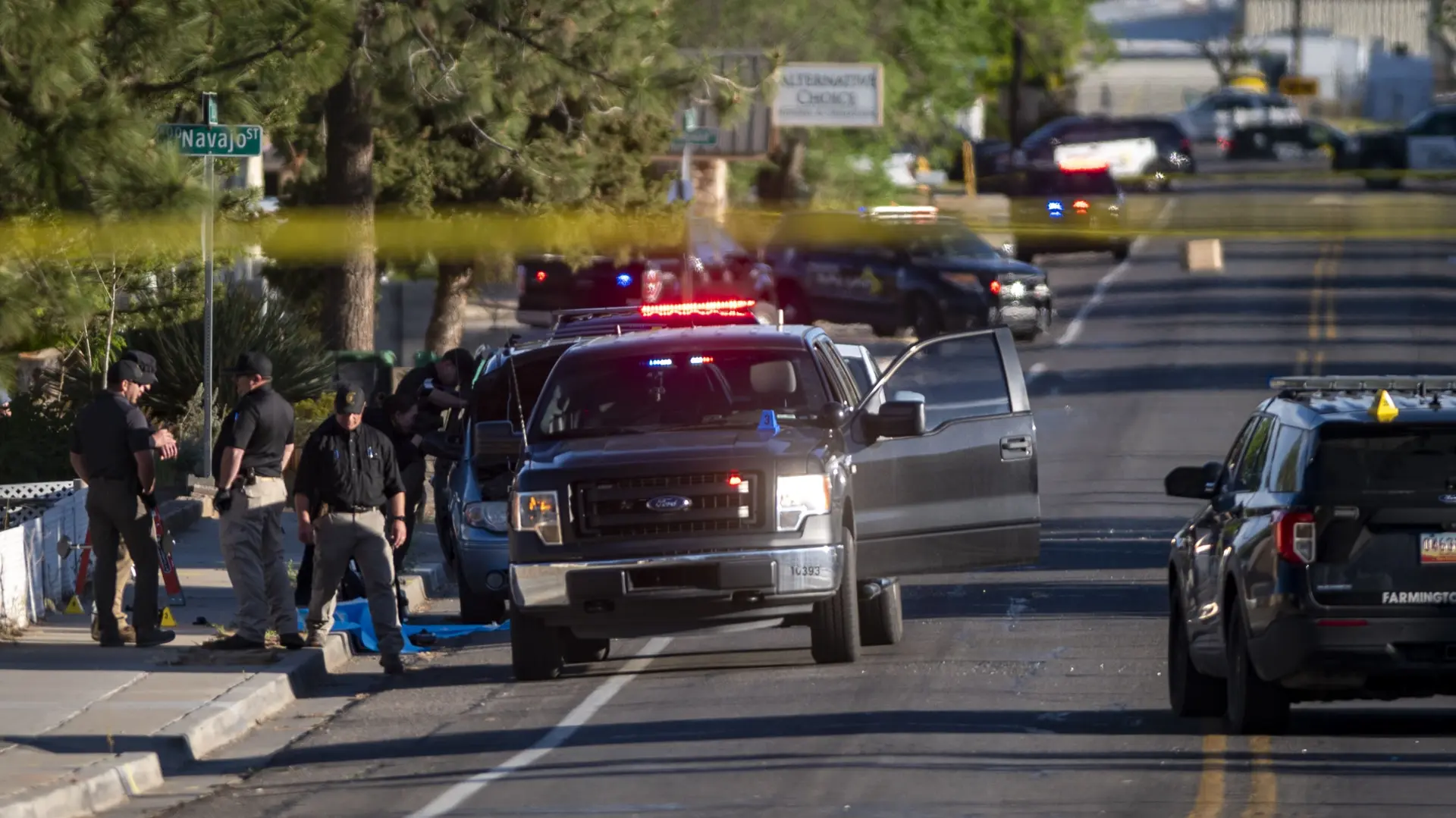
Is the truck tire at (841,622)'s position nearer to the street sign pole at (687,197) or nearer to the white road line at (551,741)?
the white road line at (551,741)

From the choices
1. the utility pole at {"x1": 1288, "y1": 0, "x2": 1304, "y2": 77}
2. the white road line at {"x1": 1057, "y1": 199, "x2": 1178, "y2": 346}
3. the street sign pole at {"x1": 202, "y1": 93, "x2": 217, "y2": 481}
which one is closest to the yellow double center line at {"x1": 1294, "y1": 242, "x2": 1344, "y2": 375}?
the white road line at {"x1": 1057, "y1": 199, "x2": 1178, "y2": 346}

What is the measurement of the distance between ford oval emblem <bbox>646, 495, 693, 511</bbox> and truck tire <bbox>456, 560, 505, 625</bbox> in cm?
278

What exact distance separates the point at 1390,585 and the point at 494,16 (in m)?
14.8

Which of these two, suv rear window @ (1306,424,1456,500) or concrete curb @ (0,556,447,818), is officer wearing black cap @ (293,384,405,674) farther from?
suv rear window @ (1306,424,1456,500)

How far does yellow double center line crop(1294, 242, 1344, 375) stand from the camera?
3678cm

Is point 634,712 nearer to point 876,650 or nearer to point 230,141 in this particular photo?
point 876,650

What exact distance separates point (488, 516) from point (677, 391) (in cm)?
191

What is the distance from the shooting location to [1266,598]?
1145cm

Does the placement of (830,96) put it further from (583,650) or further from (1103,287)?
(583,650)

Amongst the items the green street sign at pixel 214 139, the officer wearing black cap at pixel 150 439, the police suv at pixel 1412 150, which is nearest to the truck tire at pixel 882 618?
the officer wearing black cap at pixel 150 439

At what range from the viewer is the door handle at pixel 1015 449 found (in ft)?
49.5

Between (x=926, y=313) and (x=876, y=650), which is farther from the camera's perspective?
(x=926, y=313)

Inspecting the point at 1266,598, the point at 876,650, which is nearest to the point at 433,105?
the point at 876,650

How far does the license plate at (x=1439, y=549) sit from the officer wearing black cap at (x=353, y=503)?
629 cm
